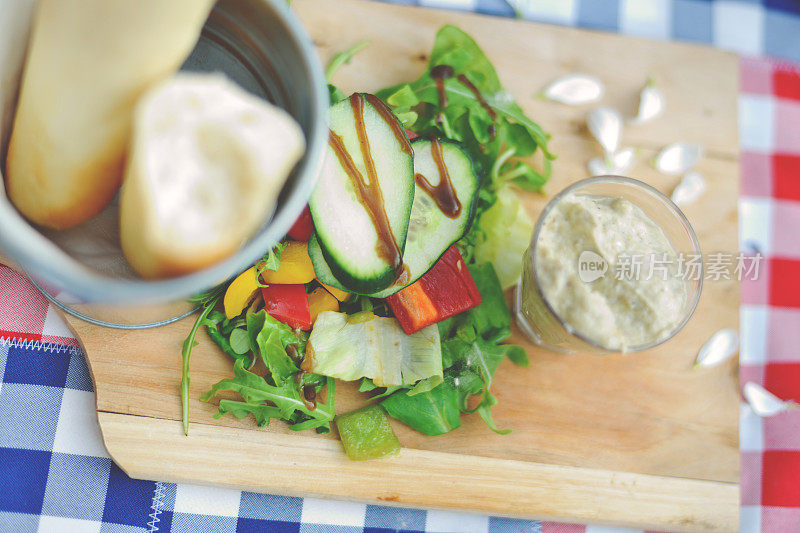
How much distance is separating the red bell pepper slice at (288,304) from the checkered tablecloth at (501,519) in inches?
15.4

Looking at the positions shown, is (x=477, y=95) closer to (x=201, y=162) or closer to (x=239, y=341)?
(x=239, y=341)

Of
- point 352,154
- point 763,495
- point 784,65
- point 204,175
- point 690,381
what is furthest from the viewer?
point 784,65

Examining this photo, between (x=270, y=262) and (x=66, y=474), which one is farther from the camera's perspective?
(x=66, y=474)

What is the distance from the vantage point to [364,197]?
0.97m

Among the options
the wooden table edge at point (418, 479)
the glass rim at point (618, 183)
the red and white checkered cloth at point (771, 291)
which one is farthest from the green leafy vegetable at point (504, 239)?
the red and white checkered cloth at point (771, 291)

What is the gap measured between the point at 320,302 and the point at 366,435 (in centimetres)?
24

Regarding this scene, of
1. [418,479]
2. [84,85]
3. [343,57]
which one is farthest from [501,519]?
[84,85]

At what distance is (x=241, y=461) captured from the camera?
1.07 metres

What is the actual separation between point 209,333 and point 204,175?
0.55 meters

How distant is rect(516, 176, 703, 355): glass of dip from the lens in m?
1.02

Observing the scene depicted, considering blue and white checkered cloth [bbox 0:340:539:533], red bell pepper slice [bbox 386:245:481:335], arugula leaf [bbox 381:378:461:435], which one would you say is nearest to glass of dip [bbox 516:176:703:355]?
red bell pepper slice [bbox 386:245:481:335]

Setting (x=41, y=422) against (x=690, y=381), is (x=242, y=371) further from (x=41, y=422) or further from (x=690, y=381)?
(x=690, y=381)

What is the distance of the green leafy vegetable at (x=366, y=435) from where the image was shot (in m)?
1.07

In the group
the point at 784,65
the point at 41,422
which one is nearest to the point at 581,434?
the point at 41,422
